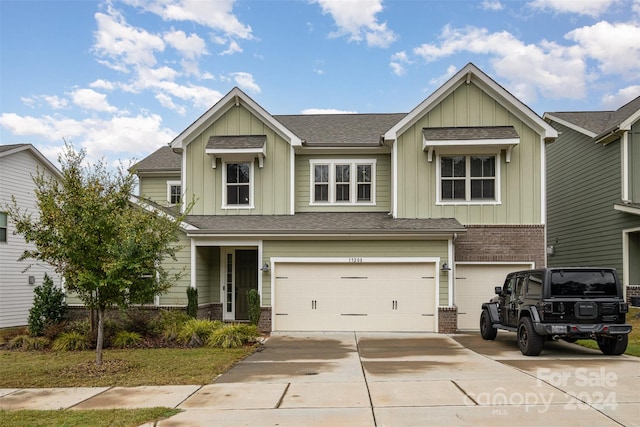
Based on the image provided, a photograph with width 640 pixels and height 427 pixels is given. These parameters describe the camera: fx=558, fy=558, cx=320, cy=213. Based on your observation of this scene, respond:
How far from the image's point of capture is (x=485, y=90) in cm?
1834

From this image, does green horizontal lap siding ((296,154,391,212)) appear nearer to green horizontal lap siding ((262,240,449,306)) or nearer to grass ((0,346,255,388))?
green horizontal lap siding ((262,240,449,306))

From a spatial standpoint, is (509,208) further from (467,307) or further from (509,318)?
(509,318)

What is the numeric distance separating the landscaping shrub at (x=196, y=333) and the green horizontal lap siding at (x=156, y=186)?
10287mm

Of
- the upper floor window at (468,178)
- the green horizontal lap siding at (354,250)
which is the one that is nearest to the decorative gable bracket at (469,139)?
the upper floor window at (468,178)

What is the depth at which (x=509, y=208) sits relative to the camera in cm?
1788

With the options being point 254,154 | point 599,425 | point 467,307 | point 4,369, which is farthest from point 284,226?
point 599,425

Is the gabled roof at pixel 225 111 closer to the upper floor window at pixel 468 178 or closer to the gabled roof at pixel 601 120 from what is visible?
the upper floor window at pixel 468 178

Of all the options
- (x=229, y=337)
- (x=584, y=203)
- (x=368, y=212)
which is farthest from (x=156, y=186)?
(x=584, y=203)

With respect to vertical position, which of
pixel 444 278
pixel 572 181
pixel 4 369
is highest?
pixel 572 181

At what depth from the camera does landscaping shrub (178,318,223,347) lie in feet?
46.8

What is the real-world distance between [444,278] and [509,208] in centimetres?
325

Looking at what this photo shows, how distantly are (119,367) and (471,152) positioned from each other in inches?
487

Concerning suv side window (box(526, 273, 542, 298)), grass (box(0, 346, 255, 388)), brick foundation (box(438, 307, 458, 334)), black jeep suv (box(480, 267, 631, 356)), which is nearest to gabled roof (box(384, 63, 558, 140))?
Result: brick foundation (box(438, 307, 458, 334))

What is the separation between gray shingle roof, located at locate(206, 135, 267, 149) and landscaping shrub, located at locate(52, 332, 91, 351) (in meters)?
7.33
